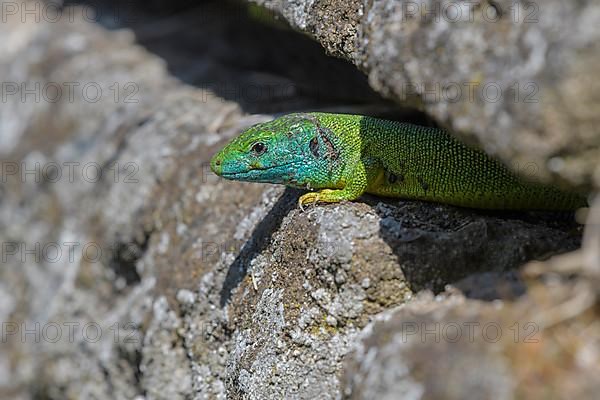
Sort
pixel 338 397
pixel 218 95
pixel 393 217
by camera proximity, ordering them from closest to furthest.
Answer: pixel 338 397, pixel 393 217, pixel 218 95

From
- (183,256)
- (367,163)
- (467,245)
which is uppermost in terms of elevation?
(467,245)

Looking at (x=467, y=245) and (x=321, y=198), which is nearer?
(x=467, y=245)

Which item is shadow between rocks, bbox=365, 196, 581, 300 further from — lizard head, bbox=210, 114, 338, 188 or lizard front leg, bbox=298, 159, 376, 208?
lizard head, bbox=210, 114, 338, 188

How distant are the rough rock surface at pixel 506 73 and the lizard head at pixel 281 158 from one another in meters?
1.23

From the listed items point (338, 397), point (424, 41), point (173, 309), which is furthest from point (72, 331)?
point (424, 41)

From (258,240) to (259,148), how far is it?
56 centimetres

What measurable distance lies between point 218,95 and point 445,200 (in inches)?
112

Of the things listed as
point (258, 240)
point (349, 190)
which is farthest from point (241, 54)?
point (349, 190)

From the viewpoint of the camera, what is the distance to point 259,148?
14.7 feet

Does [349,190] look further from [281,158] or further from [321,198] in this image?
[281,158]

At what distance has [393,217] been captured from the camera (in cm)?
406

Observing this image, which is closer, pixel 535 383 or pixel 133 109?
pixel 535 383

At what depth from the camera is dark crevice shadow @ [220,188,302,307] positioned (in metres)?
4.52

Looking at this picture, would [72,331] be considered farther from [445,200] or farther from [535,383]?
[535,383]
